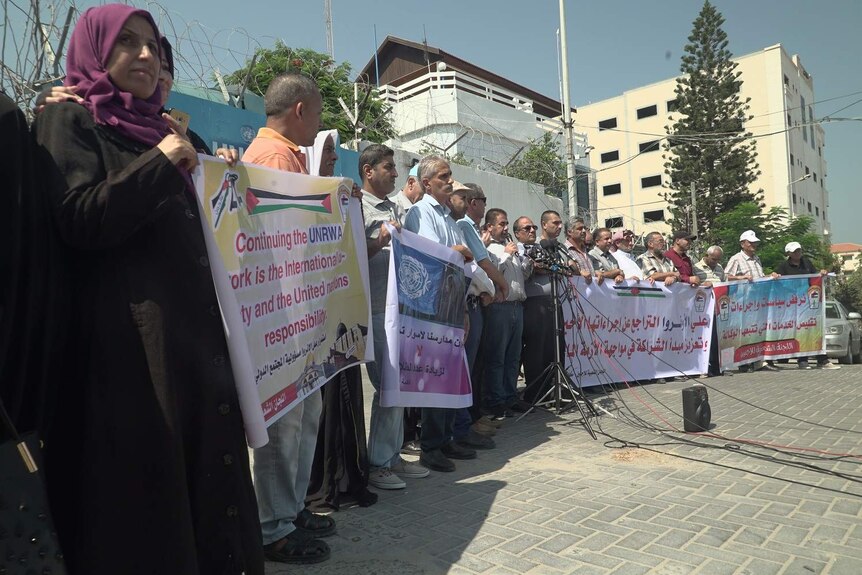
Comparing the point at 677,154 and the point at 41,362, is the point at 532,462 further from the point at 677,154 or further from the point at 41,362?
the point at 677,154

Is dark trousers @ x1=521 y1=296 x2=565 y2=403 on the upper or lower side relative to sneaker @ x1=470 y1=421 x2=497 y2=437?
upper

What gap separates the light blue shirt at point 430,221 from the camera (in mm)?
4414

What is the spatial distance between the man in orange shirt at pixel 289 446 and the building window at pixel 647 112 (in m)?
57.3

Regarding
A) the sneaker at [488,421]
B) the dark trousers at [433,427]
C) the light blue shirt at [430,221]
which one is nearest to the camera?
the dark trousers at [433,427]

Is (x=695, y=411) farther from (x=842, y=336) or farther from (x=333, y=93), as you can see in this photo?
(x=333, y=93)

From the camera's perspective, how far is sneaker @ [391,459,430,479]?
4.05m

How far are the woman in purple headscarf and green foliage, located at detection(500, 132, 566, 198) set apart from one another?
1734 centimetres

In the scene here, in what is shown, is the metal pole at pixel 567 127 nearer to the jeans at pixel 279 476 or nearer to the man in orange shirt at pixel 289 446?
the man in orange shirt at pixel 289 446

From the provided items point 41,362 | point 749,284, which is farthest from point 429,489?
point 749,284

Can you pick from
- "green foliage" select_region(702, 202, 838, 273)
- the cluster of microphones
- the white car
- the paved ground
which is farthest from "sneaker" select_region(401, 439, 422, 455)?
"green foliage" select_region(702, 202, 838, 273)

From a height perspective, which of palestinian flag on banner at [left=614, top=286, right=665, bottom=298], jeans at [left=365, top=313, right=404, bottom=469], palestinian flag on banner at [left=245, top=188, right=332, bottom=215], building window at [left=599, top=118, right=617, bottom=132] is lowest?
jeans at [left=365, top=313, right=404, bottom=469]

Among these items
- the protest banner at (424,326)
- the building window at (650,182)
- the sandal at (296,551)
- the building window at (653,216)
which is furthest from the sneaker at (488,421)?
the building window at (650,182)

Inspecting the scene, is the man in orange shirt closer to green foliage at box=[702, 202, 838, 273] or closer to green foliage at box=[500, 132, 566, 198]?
green foliage at box=[500, 132, 566, 198]

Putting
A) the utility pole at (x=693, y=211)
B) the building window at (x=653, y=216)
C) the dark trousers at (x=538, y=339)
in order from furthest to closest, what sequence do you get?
the building window at (x=653, y=216) → the utility pole at (x=693, y=211) → the dark trousers at (x=538, y=339)
